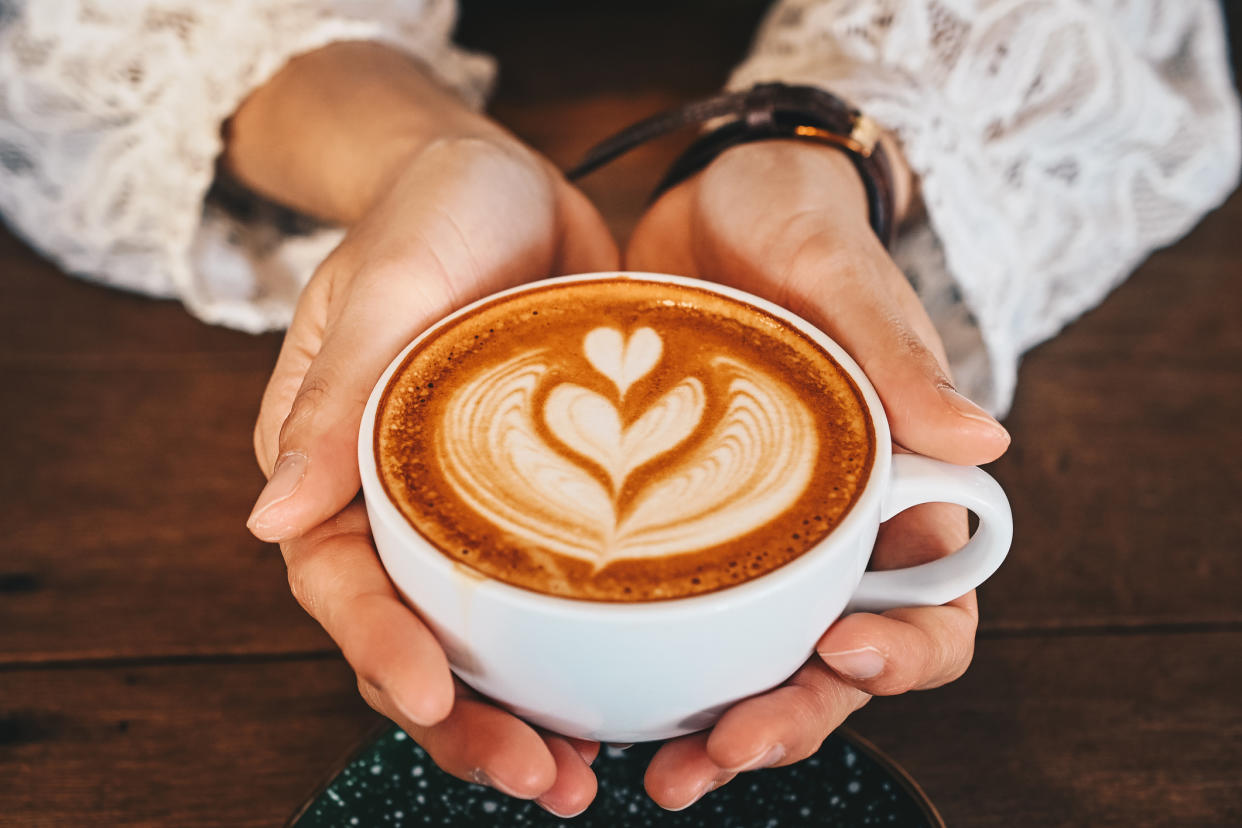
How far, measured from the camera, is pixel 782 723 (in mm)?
640

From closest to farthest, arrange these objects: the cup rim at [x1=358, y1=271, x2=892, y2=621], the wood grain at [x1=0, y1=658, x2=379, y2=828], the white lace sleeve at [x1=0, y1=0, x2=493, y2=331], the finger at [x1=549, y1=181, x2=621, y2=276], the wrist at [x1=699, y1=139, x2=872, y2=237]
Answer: the cup rim at [x1=358, y1=271, x2=892, y2=621] < the wood grain at [x1=0, y1=658, x2=379, y2=828] < the wrist at [x1=699, y1=139, x2=872, y2=237] < the finger at [x1=549, y1=181, x2=621, y2=276] < the white lace sleeve at [x1=0, y1=0, x2=493, y2=331]

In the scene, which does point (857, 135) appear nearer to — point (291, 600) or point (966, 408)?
point (966, 408)

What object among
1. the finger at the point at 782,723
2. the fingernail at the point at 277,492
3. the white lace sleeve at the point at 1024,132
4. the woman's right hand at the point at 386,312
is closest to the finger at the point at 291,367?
the woman's right hand at the point at 386,312

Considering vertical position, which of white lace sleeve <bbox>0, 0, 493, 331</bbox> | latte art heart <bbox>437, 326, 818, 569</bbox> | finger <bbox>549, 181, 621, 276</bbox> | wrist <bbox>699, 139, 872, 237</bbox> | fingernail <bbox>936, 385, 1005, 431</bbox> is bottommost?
white lace sleeve <bbox>0, 0, 493, 331</bbox>

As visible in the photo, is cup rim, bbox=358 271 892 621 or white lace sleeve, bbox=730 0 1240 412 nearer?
cup rim, bbox=358 271 892 621

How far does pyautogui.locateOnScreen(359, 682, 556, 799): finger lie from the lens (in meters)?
0.62

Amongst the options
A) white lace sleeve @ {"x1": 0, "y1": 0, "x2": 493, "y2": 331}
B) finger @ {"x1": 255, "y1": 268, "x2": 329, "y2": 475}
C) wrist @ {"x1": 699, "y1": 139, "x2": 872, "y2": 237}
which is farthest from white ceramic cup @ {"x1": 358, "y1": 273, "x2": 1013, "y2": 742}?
white lace sleeve @ {"x1": 0, "y1": 0, "x2": 493, "y2": 331}

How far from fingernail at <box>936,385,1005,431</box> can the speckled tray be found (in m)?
0.26

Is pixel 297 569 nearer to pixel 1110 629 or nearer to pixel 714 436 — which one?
pixel 714 436

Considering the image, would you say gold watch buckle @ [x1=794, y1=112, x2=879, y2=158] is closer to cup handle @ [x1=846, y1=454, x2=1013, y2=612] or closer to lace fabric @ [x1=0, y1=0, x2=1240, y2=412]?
lace fabric @ [x1=0, y1=0, x2=1240, y2=412]

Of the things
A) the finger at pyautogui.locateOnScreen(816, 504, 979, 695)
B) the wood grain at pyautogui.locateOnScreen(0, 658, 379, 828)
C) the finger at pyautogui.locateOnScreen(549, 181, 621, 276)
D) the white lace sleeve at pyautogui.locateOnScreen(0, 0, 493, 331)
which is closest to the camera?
the finger at pyautogui.locateOnScreen(816, 504, 979, 695)

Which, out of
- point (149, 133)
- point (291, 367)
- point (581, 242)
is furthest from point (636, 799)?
point (149, 133)

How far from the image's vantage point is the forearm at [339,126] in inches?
46.5

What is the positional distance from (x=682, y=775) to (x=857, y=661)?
0.15 meters
